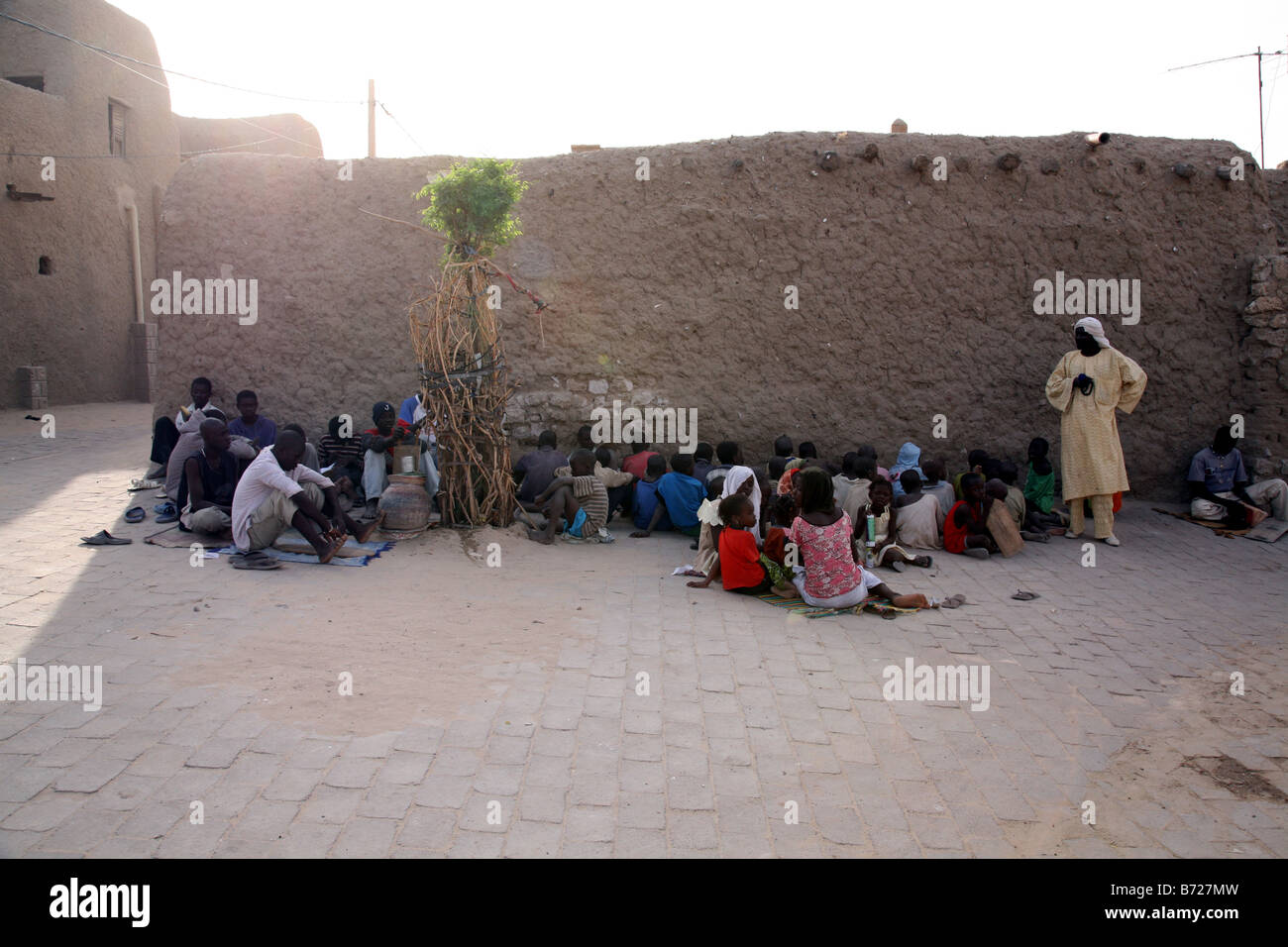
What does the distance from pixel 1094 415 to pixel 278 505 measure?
732 cm

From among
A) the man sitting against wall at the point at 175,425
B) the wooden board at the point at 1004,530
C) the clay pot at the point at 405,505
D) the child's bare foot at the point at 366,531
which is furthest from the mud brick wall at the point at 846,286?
the child's bare foot at the point at 366,531

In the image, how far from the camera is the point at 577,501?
7.62 metres

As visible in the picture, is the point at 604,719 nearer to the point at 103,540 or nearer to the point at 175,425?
the point at 103,540

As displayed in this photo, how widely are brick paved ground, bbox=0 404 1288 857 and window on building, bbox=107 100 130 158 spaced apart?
42.0 feet

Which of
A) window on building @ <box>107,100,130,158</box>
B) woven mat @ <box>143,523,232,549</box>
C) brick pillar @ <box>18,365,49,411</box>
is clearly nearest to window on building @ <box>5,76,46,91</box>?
window on building @ <box>107,100,130,158</box>

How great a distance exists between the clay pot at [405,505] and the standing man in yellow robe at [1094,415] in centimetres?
605

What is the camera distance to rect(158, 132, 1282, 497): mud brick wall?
28.8 feet

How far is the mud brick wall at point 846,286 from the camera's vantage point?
8.79m

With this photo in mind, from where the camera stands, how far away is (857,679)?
4.59 metres

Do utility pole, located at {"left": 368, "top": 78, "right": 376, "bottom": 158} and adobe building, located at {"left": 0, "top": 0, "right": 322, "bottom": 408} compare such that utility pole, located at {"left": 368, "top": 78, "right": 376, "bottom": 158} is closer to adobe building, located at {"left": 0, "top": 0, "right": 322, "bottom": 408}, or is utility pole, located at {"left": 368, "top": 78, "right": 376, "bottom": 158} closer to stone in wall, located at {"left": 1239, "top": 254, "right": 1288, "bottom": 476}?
adobe building, located at {"left": 0, "top": 0, "right": 322, "bottom": 408}

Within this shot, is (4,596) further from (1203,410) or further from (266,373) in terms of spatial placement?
(1203,410)

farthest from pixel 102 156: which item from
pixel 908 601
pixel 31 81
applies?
pixel 908 601

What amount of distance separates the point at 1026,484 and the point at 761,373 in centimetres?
292
